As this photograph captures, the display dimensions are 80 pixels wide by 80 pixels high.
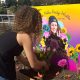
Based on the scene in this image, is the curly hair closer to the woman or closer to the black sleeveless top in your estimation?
the woman

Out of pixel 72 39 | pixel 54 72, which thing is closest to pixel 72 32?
pixel 72 39

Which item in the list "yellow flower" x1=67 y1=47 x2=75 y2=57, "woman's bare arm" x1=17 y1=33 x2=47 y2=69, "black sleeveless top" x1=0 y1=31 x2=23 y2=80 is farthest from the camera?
"yellow flower" x1=67 y1=47 x2=75 y2=57

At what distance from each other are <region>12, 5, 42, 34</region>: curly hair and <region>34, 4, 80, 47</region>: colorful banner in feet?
10.6

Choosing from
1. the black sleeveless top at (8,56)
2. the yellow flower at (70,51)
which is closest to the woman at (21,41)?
the black sleeveless top at (8,56)

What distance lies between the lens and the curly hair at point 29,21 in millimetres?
3266

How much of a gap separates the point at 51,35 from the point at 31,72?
124 inches

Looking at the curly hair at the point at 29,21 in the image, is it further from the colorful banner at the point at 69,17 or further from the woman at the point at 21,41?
the colorful banner at the point at 69,17

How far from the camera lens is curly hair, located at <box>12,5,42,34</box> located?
3.27 metres

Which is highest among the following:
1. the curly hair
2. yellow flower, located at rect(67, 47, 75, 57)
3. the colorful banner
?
the curly hair

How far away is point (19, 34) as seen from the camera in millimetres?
3307

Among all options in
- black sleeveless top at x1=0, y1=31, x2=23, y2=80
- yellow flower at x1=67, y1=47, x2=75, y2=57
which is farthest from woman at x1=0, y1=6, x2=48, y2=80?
yellow flower at x1=67, y1=47, x2=75, y2=57

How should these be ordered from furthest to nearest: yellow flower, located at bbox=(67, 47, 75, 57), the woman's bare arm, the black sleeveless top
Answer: yellow flower, located at bbox=(67, 47, 75, 57) → the black sleeveless top → the woman's bare arm

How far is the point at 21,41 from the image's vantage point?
3.28m

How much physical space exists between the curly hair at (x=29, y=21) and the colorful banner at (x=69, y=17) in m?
3.23
